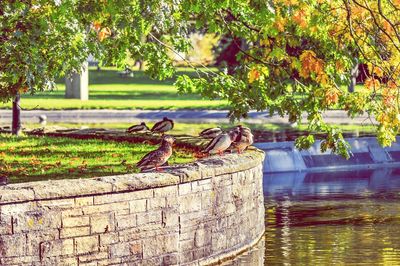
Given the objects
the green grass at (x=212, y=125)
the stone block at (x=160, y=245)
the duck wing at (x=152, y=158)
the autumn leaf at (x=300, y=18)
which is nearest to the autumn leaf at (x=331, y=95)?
the autumn leaf at (x=300, y=18)

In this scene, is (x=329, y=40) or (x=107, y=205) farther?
(x=329, y=40)

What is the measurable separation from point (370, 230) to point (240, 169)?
13.1 ft

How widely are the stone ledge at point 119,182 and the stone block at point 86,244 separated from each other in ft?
1.63

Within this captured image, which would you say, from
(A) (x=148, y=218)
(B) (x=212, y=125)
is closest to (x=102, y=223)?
(A) (x=148, y=218)

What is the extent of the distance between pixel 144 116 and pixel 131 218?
29679mm

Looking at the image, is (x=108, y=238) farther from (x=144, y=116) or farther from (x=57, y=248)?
(x=144, y=116)

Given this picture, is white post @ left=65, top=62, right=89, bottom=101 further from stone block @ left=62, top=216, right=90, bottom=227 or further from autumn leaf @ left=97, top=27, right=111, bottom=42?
stone block @ left=62, top=216, right=90, bottom=227

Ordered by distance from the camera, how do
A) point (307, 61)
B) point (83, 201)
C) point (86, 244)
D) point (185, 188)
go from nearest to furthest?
point (83, 201) < point (86, 244) < point (185, 188) < point (307, 61)

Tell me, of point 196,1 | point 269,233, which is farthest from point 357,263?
point 196,1

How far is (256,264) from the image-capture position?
17094mm

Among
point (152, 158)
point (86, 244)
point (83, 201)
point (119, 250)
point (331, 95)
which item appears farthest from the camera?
point (331, 95)

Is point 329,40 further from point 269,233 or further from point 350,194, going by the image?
point 350,194

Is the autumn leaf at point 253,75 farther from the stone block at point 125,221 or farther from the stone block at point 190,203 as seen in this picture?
the stone block at point 125,221

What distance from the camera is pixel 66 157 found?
2133 centimetres
